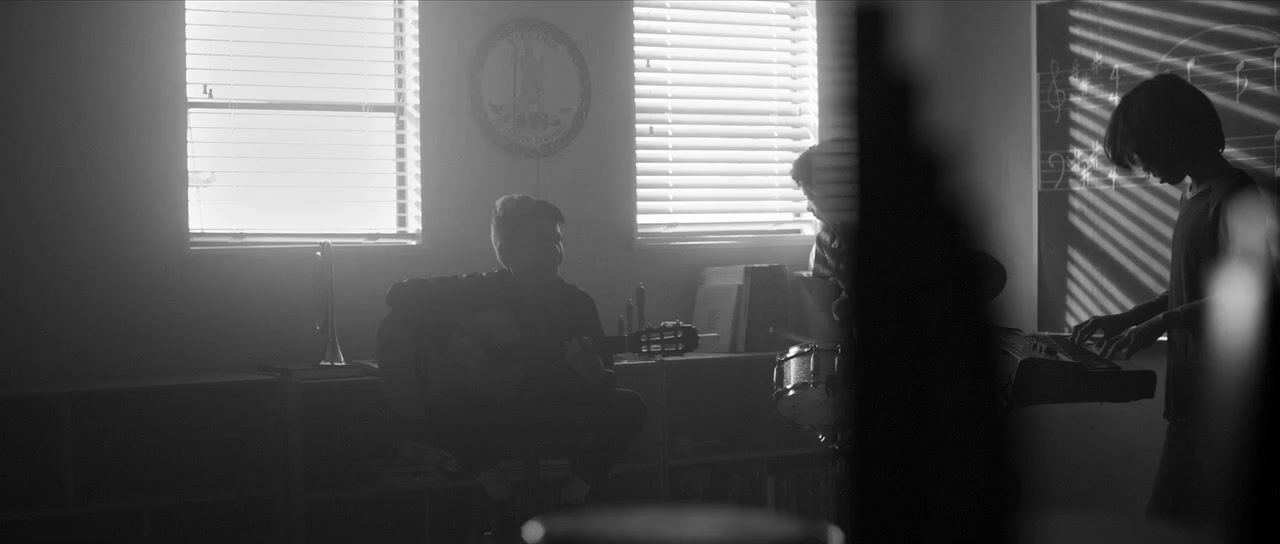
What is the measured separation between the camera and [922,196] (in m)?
4.77

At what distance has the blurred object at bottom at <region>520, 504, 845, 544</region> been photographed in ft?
5.92

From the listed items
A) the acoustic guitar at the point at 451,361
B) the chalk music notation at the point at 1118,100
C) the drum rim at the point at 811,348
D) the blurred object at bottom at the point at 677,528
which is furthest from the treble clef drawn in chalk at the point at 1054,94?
the blurred object at bottom at the point at 677,528

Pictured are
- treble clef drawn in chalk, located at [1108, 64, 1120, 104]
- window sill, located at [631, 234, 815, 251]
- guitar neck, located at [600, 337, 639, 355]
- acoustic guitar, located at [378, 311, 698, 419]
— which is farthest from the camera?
window sill, located at [631, 234, 815, 251]

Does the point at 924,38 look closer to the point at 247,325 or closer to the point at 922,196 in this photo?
the point at 922,196

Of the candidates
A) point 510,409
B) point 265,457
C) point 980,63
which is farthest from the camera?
point 980,63

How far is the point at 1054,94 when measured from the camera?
440 centimetres

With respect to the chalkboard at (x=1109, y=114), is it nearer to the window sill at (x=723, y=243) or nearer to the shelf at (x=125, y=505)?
the window sill at (x=723, y=243)

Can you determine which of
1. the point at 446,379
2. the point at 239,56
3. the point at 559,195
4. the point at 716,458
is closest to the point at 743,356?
the point at 716,458

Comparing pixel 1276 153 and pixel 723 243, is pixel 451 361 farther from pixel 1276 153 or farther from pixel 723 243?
pixel 1276 153

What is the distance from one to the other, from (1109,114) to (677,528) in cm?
296

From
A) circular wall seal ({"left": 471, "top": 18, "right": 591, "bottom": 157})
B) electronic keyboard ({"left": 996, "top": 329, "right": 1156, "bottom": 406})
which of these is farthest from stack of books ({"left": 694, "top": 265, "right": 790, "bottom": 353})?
electronic keyboard ({"left": 996, "top": 329, "right": 1156, "bottom": 406})

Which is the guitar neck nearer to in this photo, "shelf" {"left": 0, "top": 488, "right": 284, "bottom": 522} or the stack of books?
the stack of books

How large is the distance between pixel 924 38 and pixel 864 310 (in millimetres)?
2320

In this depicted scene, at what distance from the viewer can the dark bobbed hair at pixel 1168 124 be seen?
264cm
